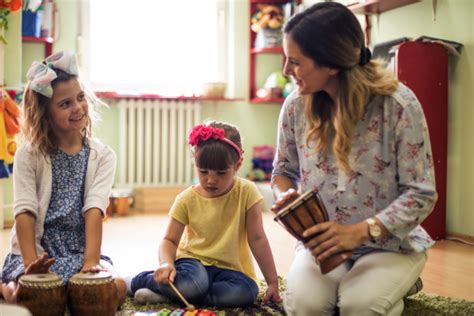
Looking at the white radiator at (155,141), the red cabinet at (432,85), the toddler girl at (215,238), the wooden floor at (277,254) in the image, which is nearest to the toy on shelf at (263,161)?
the white radiator at (155,141)

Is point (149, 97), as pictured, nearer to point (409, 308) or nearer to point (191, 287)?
point (191, 287)

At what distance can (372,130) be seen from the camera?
168cm

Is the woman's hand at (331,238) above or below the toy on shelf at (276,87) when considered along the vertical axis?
below

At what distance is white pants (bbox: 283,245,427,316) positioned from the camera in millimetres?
1538

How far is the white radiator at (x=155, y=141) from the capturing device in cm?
502

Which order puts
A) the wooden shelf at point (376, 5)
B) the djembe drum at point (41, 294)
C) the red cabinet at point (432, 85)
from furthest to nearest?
the wooden shelf at point (376, 5)
the red cabinet at point (432, 85)
the djembe drum at point (41, 294)

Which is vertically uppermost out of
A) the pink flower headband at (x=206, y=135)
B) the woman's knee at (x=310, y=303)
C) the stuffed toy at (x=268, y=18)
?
the stuffed toy at (x=268, y=18)

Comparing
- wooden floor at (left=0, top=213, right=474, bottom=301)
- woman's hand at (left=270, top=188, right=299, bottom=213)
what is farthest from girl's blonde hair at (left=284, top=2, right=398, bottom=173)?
wooden floor at (left=0, top=213, right=474, bottom=301)

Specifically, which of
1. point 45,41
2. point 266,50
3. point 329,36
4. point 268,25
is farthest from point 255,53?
point 329,36

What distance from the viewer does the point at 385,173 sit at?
1.67m

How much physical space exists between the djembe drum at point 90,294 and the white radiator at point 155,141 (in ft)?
10.8

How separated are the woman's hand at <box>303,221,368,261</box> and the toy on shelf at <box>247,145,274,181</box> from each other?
3709 millimetres

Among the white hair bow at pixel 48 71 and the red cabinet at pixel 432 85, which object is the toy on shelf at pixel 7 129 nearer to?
the white hair bow at pixel 48 71

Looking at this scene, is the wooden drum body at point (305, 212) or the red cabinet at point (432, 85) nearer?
the wooden drum body at point (305, 212)
